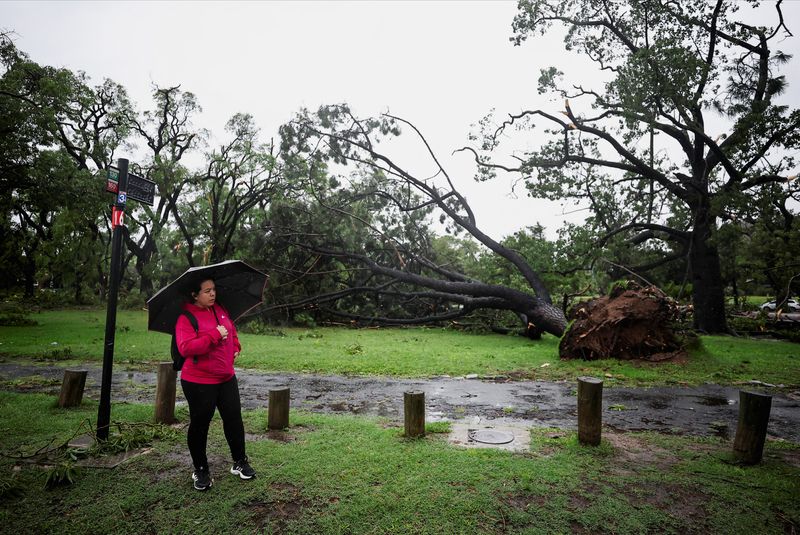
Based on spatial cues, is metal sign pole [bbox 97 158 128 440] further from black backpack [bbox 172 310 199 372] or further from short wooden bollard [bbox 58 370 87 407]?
short wooden bollard [bbox 58 370 87 407]

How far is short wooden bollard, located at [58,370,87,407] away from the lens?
5098 mm

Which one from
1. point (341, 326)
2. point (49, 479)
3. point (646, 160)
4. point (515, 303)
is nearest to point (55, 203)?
point (341, 326)

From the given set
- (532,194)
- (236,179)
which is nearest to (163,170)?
(236,179)

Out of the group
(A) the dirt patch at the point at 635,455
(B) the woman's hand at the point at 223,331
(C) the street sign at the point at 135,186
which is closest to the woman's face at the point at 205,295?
(B) the woman's hand at the point at 223,331

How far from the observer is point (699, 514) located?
2916 mm

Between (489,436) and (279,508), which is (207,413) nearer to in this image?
(279,508)

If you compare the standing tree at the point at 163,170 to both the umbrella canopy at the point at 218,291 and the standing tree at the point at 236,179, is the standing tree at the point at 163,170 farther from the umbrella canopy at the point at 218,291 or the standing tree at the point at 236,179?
the umbrella canopy at the point at 218,291

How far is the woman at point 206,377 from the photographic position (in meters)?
3.14

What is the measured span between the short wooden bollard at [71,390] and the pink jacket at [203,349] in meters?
2.95

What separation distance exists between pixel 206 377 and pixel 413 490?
1.71 m

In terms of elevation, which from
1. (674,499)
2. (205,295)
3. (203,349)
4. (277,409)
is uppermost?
(205,295)

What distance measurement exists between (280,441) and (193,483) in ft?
3.24

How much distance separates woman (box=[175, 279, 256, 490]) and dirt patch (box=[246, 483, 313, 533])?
1.12ft

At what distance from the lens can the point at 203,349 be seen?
3.06 m
